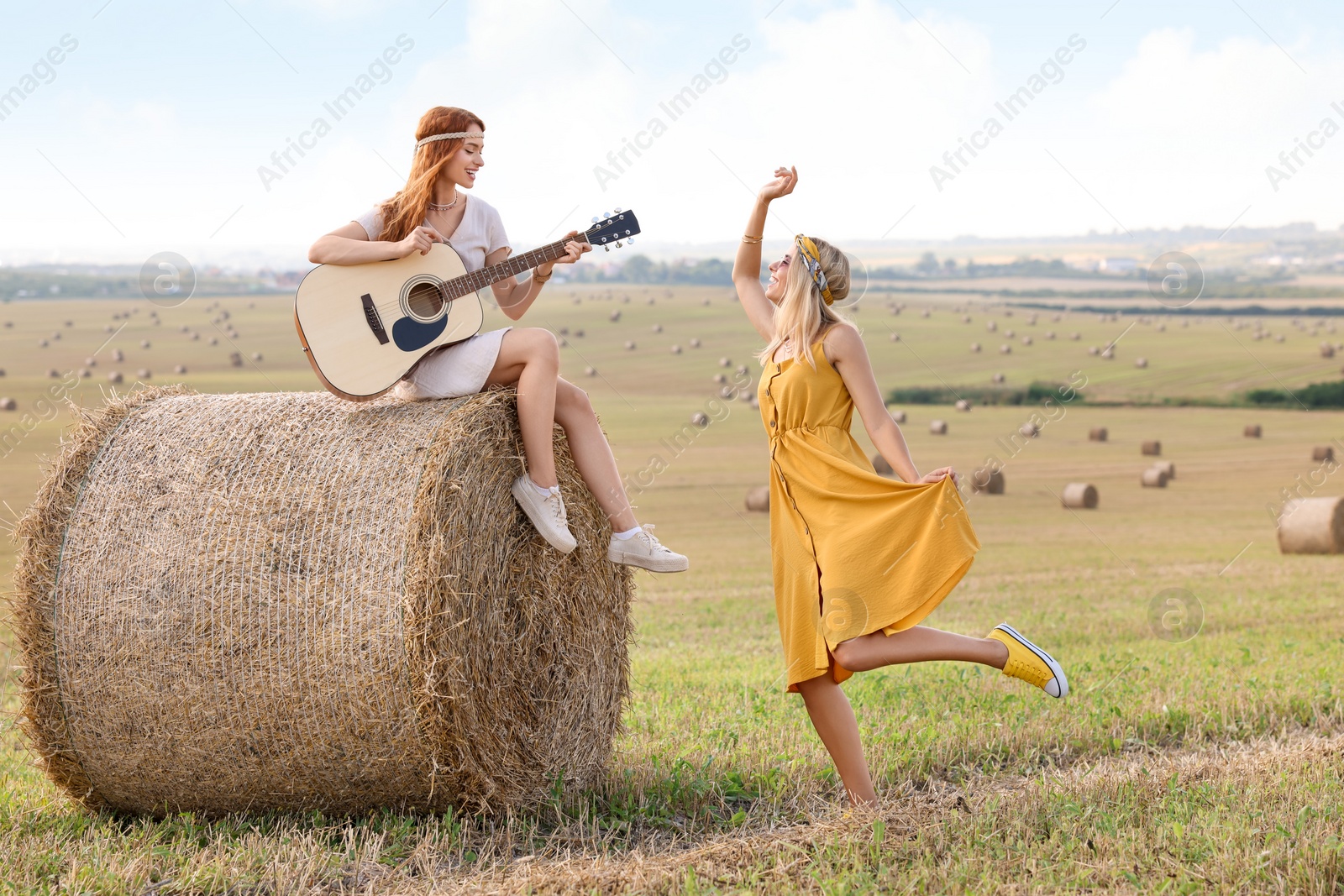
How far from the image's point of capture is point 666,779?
18.3ft

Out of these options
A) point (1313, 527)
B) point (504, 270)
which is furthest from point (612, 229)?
point (1313, 527)

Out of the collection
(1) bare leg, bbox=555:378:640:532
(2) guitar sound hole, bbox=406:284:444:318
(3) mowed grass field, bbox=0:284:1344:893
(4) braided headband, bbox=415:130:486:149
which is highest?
(4) braided headband, bbox=415:130:486:149

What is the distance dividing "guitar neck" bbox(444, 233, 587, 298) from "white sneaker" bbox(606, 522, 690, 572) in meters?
1.29

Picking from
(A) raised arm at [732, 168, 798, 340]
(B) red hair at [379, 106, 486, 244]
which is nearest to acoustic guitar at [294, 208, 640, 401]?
(B) red hair at [379, 106, 486, 244]

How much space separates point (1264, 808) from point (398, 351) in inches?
158

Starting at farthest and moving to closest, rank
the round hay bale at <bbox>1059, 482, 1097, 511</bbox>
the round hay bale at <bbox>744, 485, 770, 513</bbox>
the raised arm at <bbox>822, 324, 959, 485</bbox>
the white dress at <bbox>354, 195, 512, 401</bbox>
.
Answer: the round hay bale at <bbox>1059, 482, 1097, 511</bbox>, the round hay bale at <bbox>744, 485, 770, 513</bbox>, the white dress at <bbox>354, 195, 512, 401</bbox>, the raised arm at <bbox>822, 324, 959, 485</bbox>

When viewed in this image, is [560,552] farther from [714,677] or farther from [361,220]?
[714,677]

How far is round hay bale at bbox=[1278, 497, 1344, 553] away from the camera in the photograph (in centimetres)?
1541

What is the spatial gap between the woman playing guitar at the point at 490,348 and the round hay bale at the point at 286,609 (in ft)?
0.44

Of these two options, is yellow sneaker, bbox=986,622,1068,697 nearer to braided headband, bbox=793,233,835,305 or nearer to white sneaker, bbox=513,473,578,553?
braided headband, bbox=793,233,835,305

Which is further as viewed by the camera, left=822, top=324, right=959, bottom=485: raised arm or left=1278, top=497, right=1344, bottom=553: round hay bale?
left=1278, top=497, right=1344, bottom=553: round hay bale

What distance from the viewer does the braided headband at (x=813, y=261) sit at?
502 centimetres

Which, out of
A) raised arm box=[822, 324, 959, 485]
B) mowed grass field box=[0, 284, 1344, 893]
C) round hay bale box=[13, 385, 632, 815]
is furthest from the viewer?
raised arm box=[822, 324, 959, 485]

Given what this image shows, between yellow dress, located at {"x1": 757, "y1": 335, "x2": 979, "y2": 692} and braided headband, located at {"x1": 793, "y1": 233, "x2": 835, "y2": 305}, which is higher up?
braided headband, located at {"x1": 793, "y1": 233, "x2": 835, "y2": 305}
